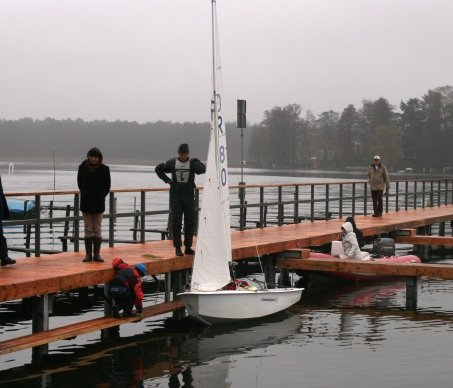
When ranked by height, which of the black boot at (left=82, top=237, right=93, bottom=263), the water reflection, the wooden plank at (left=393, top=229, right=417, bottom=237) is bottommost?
the water reflection

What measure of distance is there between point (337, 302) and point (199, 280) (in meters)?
4.41

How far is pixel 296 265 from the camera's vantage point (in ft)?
56.7

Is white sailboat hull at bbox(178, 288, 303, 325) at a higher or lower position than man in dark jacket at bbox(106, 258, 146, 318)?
lower

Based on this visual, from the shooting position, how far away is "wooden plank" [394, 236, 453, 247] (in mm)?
21719

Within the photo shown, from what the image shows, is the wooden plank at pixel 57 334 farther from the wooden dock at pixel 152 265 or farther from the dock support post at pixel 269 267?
the dock support post at pixel 269 267

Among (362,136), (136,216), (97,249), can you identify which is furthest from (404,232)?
(362,136)

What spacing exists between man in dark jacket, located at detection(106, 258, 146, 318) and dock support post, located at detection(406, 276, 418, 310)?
223 inches

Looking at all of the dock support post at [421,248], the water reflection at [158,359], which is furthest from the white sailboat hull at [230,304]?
the dock support post at [421,248]

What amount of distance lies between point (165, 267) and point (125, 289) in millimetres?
1580

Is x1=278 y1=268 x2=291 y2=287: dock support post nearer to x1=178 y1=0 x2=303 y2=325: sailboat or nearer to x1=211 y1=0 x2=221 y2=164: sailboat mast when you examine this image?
x1=178 y1=0 x2=303 y2=325: sailboat

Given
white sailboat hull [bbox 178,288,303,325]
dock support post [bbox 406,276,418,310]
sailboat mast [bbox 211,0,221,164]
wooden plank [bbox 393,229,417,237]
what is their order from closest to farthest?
sailboat mast [bbox 211,0,221,164] < white sailboat hull [bbox 178,288,303,325] < dock support post [bbox 406,276,418,310] < wooden plank [bbox 393,229,417,237]

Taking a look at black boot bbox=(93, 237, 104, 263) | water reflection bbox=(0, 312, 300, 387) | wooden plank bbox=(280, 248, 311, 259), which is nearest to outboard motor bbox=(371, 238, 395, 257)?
wooden plank bbox=(280, 248, 311, 259)

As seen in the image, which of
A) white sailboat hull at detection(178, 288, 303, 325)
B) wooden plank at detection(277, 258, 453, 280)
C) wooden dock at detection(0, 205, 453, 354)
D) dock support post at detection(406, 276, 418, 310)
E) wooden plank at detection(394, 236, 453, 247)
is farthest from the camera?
wooden plank at detection(394, 236, 453, 247)

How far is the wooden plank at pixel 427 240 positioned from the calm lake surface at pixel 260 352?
5397 mm
